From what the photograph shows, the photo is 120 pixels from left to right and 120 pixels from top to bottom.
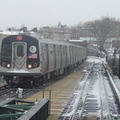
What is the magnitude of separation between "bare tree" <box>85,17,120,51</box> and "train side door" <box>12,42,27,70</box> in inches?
3534

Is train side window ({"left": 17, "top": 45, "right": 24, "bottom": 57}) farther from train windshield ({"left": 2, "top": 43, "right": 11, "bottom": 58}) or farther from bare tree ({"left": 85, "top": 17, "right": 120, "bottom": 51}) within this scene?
bare tree ({"left": 85, "top": 17, "right": 120, "bottom": 51})

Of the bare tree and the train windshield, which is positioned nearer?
the train windshield

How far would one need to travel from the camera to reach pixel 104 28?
111625 mm

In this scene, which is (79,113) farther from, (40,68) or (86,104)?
(40,68)

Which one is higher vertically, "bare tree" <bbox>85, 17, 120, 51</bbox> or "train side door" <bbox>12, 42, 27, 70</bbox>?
"bare tree" <bbox>85, 17, 120, 51</bbox>

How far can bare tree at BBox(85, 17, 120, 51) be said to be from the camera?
111m

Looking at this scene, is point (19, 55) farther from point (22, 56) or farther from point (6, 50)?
point (6, 50)

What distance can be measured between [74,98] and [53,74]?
957cm

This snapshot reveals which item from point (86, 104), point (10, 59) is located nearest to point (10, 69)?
point (10, 59)

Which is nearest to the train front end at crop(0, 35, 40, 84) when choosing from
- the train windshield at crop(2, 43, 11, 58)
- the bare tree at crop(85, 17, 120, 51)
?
the train windshield at crop(2, 43, 11, 58)

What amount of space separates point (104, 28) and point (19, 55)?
93577mm

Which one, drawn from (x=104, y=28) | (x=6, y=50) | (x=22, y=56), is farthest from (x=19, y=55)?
(x=104, y=28)

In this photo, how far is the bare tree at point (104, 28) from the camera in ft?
365

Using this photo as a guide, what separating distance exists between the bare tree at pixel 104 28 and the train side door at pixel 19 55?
89.8 metres
